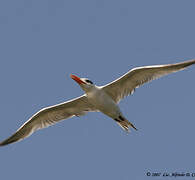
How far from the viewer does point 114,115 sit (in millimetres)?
15641

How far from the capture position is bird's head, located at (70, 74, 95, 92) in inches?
602

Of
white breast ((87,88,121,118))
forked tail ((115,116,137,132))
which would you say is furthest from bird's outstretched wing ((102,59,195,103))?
forked tail ((115,116,137,132))

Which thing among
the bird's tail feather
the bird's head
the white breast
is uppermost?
the bird's head

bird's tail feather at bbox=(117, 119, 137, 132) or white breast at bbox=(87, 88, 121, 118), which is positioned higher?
white breast at bbox=(87, 88, 121, 118)

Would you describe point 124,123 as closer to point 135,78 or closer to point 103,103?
point 103,103

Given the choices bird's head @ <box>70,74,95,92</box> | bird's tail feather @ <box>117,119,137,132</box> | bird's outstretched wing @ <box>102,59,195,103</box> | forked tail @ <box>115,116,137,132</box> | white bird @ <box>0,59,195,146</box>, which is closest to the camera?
bird's outstretched wing @ <box>102,59,195,103</box>

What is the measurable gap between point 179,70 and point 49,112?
195 inches

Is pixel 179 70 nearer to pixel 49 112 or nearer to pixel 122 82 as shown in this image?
pixel 122 82

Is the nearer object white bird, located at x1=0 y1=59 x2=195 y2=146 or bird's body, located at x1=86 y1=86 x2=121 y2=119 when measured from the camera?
white bird, located at x1=0 y1=59 x2=195 y2=146

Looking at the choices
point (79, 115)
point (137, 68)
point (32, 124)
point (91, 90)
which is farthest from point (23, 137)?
point (137, 68)

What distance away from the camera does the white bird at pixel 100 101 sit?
15.1m

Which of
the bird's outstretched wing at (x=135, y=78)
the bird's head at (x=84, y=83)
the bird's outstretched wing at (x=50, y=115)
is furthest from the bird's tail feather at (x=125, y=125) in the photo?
the bird's head at (x=84, y=83)

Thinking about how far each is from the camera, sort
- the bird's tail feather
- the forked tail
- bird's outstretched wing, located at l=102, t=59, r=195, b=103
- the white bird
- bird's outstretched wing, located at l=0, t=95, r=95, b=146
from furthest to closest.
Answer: bird's outstretched wing, located at l=0, t=95, r=95, b=146 → the bird's tail feather → the forked tail → the white bird → bird's outstretched wing, located at l=102, t=59, r=195, b=103

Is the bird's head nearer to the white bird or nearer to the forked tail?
the white bird
